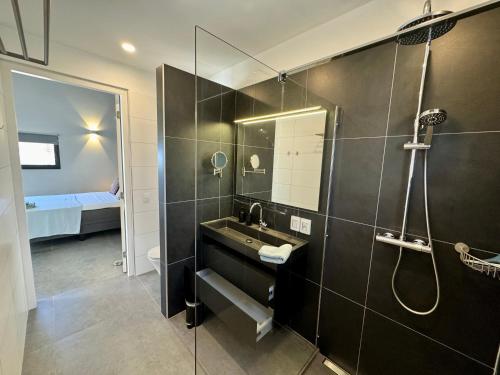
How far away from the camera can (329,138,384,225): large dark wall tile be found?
1.40m

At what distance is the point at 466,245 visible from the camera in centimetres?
110

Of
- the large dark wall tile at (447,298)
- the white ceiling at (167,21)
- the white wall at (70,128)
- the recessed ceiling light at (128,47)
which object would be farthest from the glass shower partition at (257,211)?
the white wall at (70,128)

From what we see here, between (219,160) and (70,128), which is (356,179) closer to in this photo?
(219,160)

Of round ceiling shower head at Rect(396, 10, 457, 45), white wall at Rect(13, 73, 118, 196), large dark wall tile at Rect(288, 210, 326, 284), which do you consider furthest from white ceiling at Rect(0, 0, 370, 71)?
white wall at Rect(13, 73, 118, 196)

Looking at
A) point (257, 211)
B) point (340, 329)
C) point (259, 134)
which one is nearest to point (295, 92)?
point (259, 134)

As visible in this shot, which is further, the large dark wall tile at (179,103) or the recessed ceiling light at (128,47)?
the recessed ceiling light at (128,47)

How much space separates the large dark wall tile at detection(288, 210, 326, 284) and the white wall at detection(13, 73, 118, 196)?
4.97 meters

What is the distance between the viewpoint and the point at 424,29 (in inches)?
42.7

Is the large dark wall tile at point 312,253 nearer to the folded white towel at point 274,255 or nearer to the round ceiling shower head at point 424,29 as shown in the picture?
the folded white towel at point 274,255

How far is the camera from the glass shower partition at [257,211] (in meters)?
1.61

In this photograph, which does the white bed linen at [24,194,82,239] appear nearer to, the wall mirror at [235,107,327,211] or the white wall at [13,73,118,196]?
the white wall at [13,73,118,196]

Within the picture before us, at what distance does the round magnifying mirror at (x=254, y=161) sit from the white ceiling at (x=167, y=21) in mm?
1107

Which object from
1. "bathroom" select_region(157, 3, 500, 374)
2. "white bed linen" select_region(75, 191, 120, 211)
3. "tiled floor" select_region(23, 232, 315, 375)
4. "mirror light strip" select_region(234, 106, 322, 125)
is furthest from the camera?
"white bed linen" select_region(75, 191, 120, 211)

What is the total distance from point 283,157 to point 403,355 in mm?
1646
